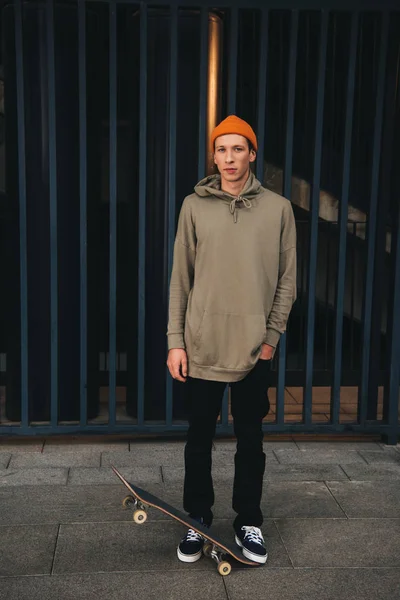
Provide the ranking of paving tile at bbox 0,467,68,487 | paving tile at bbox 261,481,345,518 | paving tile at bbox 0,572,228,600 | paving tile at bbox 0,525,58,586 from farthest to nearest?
1. paving tile at bbox 0,467,68,487
2. paving tile at bbox 261,481,345,518
3. paving tile at bbox 0,525,58,586
4. paving tile at bbox 0,572,228,600

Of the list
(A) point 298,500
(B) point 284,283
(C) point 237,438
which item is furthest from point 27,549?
(B) point 284,283

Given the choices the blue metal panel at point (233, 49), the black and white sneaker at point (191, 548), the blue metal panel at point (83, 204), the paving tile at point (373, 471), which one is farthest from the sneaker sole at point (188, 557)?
the blue metal panel at point (233, 49)

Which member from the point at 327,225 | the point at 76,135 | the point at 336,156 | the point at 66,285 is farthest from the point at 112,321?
the point at 336,156

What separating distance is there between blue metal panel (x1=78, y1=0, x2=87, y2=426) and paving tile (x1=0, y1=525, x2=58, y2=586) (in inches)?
51.0

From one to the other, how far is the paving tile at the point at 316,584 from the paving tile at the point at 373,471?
1165 mm

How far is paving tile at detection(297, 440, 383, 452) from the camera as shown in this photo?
504 cm

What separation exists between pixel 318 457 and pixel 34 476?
1.77 m

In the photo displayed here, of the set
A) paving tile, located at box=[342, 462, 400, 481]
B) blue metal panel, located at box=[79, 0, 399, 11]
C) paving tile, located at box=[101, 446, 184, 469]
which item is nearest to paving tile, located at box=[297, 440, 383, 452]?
paving tile, located at box=[342, 462, 400, 481]

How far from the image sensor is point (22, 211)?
4707 mm

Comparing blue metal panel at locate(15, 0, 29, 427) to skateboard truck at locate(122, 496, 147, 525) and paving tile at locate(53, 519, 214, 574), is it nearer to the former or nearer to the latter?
paving tile at locate(53, 519, 214, 574)

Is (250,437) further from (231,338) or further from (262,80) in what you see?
(262,80)

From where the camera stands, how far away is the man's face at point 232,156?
323 cm

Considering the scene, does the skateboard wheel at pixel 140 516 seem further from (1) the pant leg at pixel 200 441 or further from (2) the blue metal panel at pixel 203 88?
(2) the blue metal panel at pixel 203 88

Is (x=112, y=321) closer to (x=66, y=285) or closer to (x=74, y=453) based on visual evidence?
(x=66, y=285)
